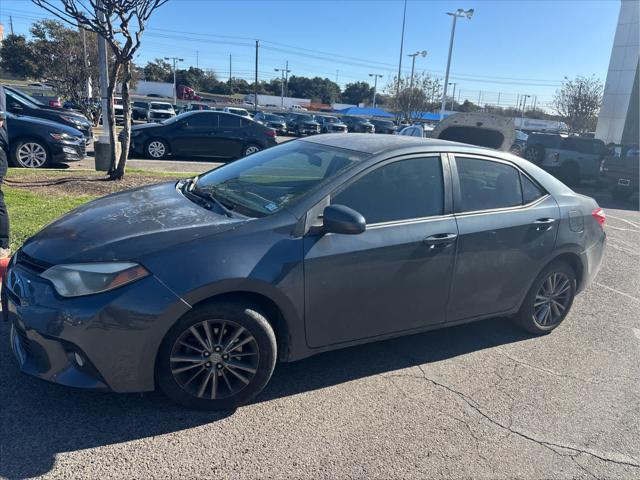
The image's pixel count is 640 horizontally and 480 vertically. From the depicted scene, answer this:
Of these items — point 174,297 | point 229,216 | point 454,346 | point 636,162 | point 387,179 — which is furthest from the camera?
point 636,162

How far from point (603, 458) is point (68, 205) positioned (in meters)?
6.89

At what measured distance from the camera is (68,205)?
7.09 meters

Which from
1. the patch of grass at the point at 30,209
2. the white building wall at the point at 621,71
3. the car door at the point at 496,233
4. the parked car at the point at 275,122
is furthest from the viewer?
the parked car at the point at 275,122

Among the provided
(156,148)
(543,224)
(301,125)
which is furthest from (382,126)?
(543,224)

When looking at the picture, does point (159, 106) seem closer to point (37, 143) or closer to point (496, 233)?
point (37, 143)

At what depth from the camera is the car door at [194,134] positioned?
581 inches

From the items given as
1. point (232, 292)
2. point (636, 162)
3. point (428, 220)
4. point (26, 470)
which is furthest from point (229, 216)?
point (636, 162)

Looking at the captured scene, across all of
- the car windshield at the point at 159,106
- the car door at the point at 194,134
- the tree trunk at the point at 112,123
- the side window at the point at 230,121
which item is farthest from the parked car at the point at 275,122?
the tree trunk at the point at 112,123

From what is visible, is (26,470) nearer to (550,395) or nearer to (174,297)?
(174,297)

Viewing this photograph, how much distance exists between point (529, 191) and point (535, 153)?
48.1 ft

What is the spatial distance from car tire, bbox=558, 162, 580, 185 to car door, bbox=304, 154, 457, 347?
49.9ft

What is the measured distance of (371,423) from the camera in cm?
311

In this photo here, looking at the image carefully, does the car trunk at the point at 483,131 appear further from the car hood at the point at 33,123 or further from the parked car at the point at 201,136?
the car hood at the point at 33,123

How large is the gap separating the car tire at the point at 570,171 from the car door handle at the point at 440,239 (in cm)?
1539
